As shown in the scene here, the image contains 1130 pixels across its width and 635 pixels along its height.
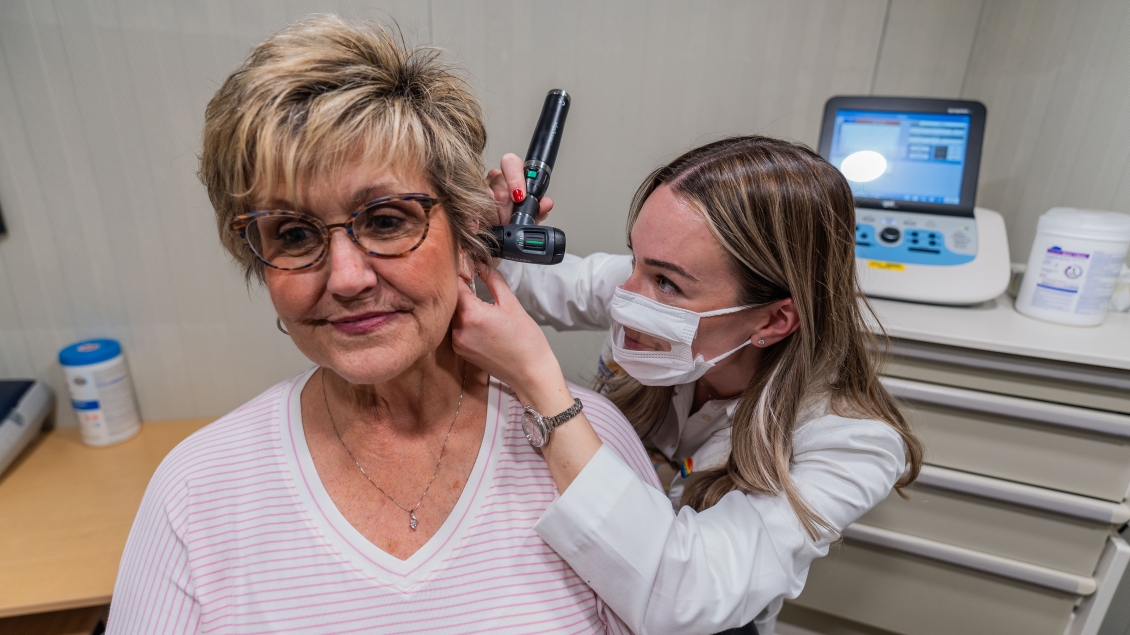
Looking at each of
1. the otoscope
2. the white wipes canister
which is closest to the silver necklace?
the otoscope

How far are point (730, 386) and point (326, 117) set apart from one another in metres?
0.90

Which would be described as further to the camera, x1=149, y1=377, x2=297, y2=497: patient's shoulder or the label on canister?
the label on canister

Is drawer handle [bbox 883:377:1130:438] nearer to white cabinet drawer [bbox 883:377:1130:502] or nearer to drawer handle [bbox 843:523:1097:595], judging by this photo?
white cabinet drawer [bbox 883:377:1130:502]

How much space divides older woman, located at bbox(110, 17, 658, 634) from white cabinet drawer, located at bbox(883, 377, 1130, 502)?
87cm

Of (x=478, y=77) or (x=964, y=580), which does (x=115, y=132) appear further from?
(x=964, y=580)

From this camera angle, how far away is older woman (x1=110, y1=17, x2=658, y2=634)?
0.70m

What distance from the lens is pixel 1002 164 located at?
69.8 inches

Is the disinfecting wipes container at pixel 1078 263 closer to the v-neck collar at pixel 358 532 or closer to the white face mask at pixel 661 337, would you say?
the white face mask at pixel 661 337

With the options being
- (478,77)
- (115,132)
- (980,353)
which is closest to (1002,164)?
(980,353)

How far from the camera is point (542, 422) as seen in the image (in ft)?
2.80

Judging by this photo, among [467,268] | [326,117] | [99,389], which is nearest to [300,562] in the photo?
[467,268]

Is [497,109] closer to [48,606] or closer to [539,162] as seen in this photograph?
Result: [539,162]

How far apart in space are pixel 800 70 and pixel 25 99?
76.5 inches

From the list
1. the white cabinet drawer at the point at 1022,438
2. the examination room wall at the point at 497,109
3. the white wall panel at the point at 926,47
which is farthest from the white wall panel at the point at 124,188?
the white cabinet drawer at the point at 1022,438
